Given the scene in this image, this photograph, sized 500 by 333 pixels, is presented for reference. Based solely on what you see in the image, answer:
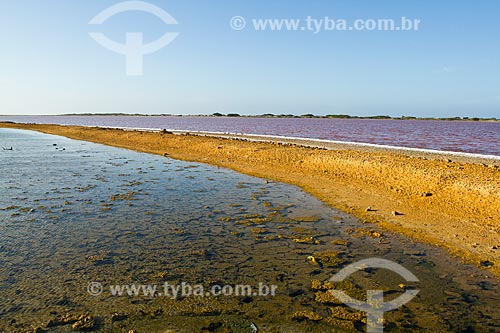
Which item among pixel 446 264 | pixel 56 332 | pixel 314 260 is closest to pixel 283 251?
pixel 314 260

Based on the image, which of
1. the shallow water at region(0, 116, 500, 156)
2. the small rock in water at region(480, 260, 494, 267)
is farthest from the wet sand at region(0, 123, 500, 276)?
the shallow water at region(0, 116, 500, 156)

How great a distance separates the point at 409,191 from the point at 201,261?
952 centimetres

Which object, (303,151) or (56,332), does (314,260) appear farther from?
(303,151)

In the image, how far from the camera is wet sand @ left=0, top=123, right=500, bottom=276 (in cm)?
893

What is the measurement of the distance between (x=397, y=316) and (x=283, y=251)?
3.01 metres

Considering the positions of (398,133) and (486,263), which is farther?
(398,133)

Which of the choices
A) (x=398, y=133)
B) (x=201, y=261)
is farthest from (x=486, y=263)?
(x=398, y=133)

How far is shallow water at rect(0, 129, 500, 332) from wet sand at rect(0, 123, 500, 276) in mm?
939

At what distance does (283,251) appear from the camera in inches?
311

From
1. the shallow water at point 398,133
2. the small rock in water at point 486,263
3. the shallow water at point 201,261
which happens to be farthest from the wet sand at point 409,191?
the shallow water at point 398,133

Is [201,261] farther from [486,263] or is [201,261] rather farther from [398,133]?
[398,133]

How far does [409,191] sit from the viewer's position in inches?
523

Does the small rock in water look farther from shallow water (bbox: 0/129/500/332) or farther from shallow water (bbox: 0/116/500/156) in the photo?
shallow water (bbox: 0/116/500/156)

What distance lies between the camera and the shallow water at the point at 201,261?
5.21 metres
